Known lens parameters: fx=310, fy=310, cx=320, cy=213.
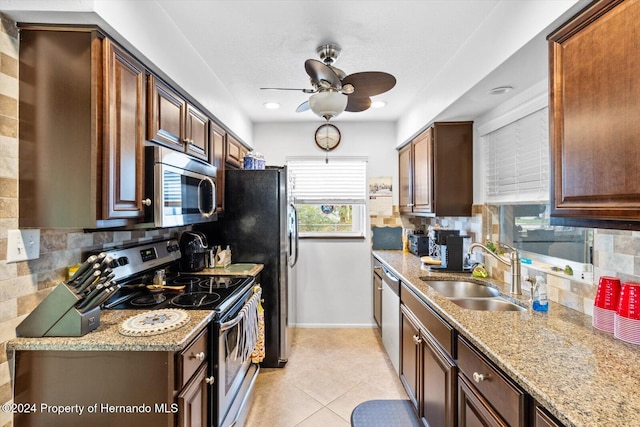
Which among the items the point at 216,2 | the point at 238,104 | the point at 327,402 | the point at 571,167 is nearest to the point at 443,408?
the point at 327,402

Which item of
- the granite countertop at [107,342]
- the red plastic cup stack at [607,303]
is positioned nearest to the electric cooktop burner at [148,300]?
the granite countertop at [107,342]

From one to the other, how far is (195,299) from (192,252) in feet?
2.36

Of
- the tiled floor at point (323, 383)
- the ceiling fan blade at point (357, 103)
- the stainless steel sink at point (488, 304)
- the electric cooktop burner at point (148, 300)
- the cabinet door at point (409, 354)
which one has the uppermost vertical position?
the ceiling fan blade at point (357, 103)

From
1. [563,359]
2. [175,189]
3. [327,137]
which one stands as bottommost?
[563,359]

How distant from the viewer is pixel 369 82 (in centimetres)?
179

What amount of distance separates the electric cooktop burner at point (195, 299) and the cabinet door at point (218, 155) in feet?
2.92

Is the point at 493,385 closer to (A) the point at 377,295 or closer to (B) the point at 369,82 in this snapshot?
(B) the point at 369,82

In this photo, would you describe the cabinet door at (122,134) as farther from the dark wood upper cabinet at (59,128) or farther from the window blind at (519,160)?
the window blind at (519,160)

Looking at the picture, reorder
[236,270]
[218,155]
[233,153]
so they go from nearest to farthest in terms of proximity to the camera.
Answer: [236,270] → [218,155] → [233,153]

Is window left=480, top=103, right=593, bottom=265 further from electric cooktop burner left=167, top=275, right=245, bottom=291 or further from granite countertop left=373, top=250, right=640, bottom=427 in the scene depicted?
electric cooktop burner left=167, top=275, right=245, bottom=291

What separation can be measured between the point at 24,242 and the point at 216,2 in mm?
1407

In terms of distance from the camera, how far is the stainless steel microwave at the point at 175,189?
156cm

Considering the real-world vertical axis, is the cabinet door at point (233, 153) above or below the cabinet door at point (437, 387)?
above

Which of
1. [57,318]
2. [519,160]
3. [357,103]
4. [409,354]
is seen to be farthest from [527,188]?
[57,318]
